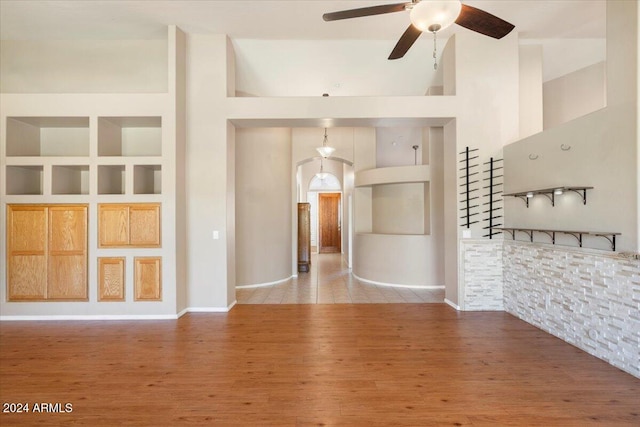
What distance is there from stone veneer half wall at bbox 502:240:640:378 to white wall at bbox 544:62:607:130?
3.08 meters

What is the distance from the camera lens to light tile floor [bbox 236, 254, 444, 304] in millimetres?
4934

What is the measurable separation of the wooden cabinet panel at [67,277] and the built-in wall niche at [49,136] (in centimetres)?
154

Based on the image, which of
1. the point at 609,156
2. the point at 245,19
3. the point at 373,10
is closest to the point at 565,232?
the point at 609,156

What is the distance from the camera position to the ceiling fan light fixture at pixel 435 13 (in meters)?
2.03

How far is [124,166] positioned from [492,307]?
5.46 meters

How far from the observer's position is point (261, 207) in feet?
20.7

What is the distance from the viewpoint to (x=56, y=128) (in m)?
4.46

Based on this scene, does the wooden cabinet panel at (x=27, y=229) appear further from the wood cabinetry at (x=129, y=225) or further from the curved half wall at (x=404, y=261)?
the curved half wall at (x=404, y=261)

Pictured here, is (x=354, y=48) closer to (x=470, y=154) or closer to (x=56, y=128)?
(x=470, y=154)

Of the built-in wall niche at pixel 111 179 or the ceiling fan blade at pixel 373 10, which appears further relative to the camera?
the built-in wall niche at pixel 111 179

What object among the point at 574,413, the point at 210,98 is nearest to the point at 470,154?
the point at 574,413

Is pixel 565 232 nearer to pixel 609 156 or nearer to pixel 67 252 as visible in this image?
pixel 609 156

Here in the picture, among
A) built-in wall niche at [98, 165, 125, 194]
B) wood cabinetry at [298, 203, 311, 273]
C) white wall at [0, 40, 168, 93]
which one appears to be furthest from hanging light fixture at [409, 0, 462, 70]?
wood cabinetry at [298, 203, 311, 273]

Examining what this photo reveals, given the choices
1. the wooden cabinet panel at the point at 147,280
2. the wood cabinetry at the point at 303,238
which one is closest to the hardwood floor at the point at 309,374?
the wooden cabinet panel at the point at 147,280
